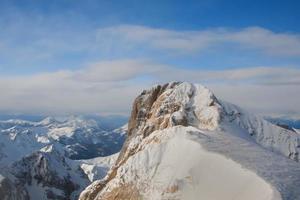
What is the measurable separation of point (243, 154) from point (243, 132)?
153 ft

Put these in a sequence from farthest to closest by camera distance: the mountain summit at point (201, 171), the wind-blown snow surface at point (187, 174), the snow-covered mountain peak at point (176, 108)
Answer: the snow-covered mountain peak at point (176, 108) < the wind-blown snow surface at point (187, 174) < the mountain summit at point (201, 171)

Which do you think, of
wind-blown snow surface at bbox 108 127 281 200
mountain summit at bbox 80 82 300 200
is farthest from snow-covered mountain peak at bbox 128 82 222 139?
wind-blown snow surface at bbox 108 127 281 200

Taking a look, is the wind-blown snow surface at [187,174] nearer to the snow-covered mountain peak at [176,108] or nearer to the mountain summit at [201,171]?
the mountain summit at [201,171]

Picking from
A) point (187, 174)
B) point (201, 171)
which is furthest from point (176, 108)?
point (201, 171)

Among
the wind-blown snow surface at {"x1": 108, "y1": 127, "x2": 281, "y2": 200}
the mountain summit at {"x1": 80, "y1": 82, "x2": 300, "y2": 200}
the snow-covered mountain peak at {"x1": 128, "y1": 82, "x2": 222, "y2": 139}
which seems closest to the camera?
the mountain summit at {"x1": 80, "y1": 82, "x2": 300, "y2": 200}

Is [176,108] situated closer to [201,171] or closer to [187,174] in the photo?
[187,174]

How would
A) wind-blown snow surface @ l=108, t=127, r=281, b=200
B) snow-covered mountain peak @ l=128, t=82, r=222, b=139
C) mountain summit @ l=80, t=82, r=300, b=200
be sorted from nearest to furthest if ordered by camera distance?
mountain summit @ l=80, t=82, r=300, b=200 < wind-blown snow surface @ l=108, t=127, r=281, b=200 < snow-covered mountain peak @ l=128, t=82, r=222, b=139

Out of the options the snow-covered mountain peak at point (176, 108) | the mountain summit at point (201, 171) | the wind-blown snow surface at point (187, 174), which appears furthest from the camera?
the snow-covered mountain peak at point (176, 108)

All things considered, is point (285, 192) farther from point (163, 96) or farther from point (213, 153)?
point (163, 96)

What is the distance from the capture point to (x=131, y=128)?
119m

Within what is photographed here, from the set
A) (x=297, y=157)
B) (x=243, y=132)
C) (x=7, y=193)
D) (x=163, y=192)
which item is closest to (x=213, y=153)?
(x=163, y=192)

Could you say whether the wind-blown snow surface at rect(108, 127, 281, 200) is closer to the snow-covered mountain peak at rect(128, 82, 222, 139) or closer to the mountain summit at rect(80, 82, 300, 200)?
the mountain summit at rect(80, 82, 300, 200)

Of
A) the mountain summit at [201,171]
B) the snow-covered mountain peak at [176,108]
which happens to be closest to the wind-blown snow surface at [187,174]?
the mountain summit at [201,171]

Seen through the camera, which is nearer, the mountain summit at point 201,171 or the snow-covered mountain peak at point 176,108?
the mountain summit at point 201,171
